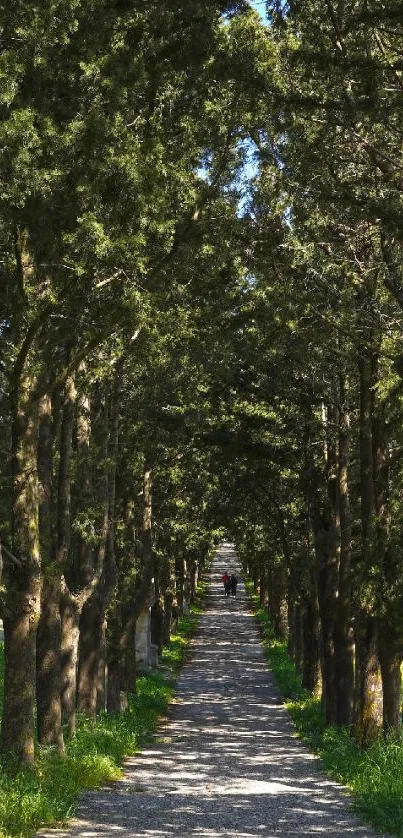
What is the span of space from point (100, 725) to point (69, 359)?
656cm

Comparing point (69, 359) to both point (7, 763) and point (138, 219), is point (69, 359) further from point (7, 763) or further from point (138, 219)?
point (7, 763)

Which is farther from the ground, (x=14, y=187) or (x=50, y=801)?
(x=14, y=187)

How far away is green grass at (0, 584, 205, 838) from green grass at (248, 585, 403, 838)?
2790 mm

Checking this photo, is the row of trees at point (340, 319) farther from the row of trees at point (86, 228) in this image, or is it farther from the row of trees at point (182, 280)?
the row of trees at point (86, 228)

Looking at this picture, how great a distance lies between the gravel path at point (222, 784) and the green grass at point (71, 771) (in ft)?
0.60

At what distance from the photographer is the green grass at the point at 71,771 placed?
31.7ft

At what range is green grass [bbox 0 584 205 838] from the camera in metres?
9.66

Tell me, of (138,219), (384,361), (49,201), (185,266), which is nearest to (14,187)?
(49,201)

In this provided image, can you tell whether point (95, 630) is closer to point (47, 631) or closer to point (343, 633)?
point (343, 633)

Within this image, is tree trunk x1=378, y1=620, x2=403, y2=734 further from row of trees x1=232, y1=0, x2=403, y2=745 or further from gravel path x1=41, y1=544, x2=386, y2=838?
gravel path x1=41, y1=544, x2=386, y2=838

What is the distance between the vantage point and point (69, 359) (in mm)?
13312

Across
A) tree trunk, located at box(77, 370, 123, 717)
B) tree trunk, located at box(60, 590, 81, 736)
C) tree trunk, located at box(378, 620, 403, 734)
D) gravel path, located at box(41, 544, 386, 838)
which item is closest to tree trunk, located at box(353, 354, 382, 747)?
tree trunk, located at box(378, 620, 403, 734)

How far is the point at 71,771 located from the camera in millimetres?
12688

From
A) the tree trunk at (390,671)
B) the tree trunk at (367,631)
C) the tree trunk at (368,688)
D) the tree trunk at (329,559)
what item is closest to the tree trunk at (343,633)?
the tree trunk at (390,671)
